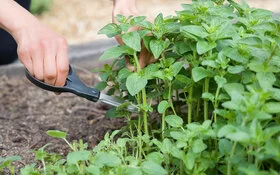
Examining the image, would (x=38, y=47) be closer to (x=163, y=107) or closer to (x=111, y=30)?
(x=111, y=30)

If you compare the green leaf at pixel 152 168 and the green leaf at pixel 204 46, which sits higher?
the green leaf at pixel 204 46

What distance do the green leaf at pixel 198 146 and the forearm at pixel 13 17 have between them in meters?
0.60

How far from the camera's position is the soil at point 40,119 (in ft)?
6.26

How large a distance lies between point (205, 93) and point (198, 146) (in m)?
0.16

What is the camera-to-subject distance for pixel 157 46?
1.55 meters

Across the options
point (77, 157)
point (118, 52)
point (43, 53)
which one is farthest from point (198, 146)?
point (43, 53)

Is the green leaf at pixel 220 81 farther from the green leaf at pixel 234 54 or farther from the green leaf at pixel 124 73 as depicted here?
the green leaf at pixel 124 73

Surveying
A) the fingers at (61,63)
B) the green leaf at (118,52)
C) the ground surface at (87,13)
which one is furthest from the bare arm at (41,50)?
the ground surface at (87,13)

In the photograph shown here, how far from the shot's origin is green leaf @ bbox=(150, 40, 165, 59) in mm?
1534

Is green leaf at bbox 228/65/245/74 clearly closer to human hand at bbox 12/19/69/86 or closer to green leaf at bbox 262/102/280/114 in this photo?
green leaf at bbox 262/102/280/114

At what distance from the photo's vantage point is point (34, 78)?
62.7 inches

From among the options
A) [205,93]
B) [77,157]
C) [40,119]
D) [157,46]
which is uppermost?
[157,46]

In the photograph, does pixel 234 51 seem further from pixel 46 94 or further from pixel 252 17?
pixel 46 94

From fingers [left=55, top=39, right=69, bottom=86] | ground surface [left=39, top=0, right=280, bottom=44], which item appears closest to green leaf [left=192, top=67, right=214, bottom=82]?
fingers [left=55, top=39, right=69, bottom=86]
